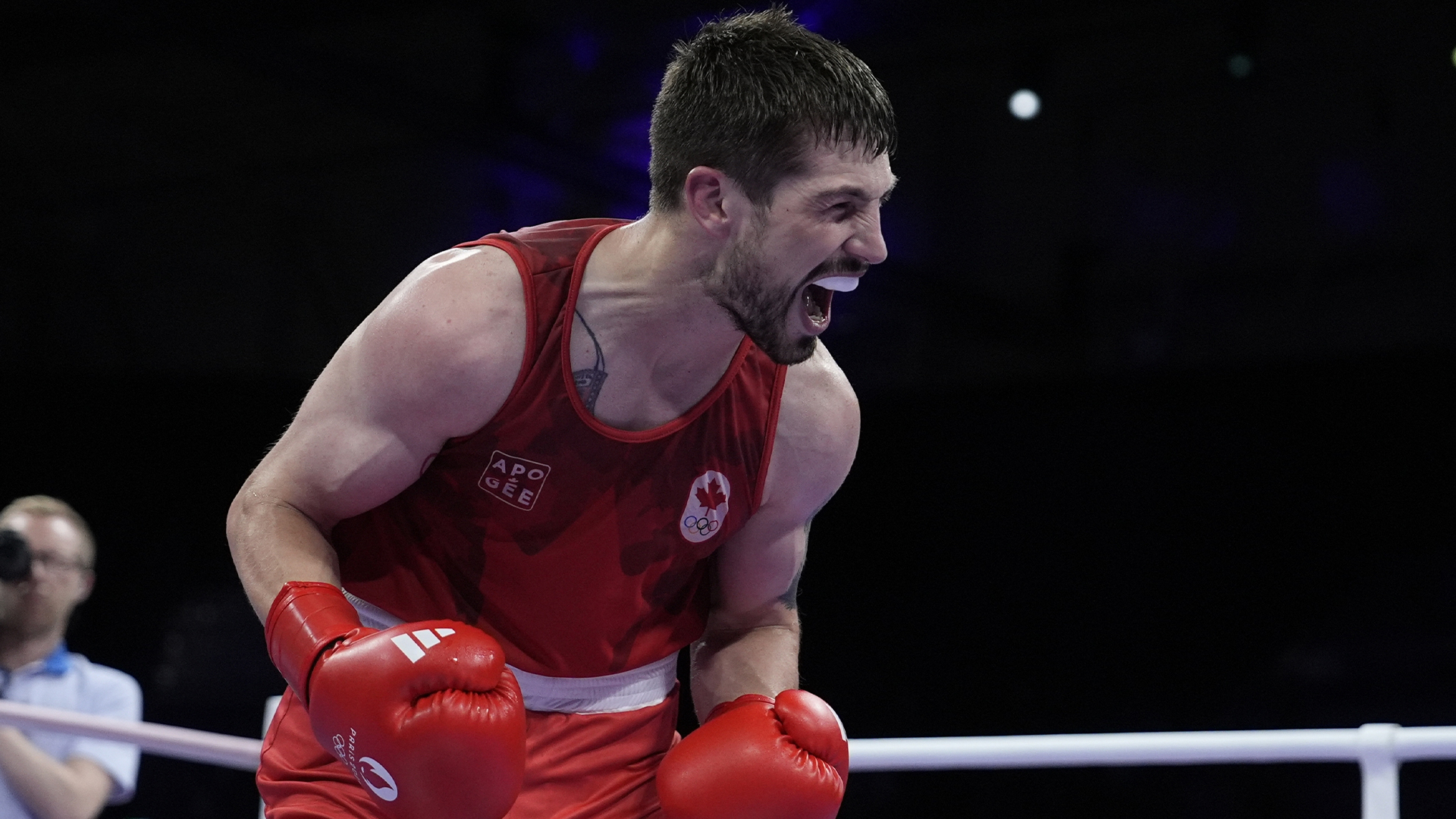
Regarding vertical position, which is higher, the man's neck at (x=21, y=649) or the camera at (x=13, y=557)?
the camera at (x=13, y=557)

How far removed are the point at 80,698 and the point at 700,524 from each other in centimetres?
208

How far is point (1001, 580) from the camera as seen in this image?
306 inches

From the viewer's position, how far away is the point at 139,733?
2381 mm

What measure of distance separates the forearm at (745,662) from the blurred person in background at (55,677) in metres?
1.68

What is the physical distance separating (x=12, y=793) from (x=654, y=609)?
1859 millimetres

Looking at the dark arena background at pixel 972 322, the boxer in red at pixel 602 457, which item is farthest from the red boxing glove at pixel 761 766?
the dark arena background at pixel 972 322

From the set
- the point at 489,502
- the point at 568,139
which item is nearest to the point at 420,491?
the point at 489,502

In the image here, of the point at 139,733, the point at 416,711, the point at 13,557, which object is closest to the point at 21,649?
the point at 13,557

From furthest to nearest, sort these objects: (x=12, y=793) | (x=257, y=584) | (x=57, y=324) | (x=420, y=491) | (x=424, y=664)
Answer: (x=57, y=324), (x=12, y=793), (x=420, y=491), (x=257, y=584), (x=424, y=664)

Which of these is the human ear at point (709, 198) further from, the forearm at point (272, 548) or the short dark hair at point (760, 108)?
the forearm at point (272, 548)

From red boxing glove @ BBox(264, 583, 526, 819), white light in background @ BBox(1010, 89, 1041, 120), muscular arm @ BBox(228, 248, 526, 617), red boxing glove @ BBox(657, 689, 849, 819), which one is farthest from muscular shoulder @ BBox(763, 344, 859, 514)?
white light in background @ BBox(1010, 89, 1041, 120)

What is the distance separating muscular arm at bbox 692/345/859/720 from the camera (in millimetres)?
1697

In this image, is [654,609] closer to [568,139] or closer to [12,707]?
[12,707]

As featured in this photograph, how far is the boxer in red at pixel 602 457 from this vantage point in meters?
1.51
